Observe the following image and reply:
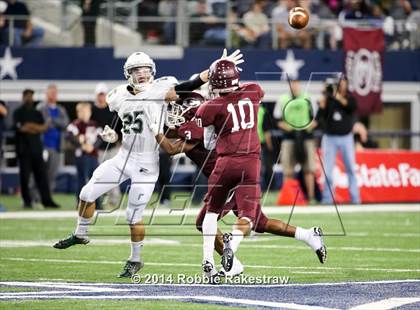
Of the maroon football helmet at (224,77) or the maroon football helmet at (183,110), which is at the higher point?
the maroon football helmet at (224,77)

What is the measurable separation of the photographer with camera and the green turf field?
1.73 metres

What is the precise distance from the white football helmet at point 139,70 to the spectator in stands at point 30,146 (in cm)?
853

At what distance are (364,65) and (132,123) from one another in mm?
13216

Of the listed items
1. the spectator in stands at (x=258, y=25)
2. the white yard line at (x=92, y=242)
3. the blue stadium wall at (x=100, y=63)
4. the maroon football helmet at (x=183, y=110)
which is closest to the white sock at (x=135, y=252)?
the maroon football helmet at (x=183, y=110)

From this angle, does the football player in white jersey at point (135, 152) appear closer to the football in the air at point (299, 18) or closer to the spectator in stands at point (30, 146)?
the football in the air at point (299, 18)

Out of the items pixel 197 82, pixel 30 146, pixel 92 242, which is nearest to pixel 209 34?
pixel 30 146

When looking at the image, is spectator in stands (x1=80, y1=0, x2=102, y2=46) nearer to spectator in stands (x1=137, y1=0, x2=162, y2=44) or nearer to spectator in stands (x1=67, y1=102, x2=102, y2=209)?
spectator in stands (x1=137, y1=0, x2=162, y2=44)

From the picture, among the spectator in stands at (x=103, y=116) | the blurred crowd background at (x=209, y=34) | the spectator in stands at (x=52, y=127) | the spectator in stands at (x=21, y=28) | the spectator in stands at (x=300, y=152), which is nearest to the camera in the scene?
the spectator in stands at (x=103, y=116)

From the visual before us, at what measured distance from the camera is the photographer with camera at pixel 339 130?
18797mm

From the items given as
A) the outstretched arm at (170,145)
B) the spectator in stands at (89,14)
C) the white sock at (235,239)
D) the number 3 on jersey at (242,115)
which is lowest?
the white sock at (235,239)

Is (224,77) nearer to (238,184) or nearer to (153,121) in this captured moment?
(238,184)

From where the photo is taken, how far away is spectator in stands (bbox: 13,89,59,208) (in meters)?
18.6

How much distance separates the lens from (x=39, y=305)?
808cm

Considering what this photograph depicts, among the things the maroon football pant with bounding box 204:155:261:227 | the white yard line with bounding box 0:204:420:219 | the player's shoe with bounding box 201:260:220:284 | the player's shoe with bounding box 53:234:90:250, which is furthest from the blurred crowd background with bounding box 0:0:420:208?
the player's shoe with bounding box 201:260:220:284
